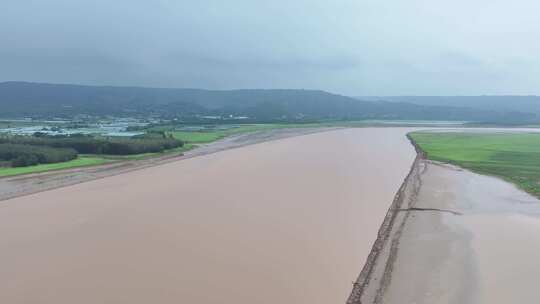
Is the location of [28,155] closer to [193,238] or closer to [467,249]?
[193,238]

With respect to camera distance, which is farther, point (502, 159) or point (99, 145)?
point (99, 145)

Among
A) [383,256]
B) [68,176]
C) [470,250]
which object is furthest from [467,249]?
[68,176]

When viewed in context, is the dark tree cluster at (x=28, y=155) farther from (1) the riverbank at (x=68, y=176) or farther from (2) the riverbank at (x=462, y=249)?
(2) the riverbank at (x=462, y=249)

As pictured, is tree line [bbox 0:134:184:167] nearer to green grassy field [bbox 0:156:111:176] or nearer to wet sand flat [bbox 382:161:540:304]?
green grassy field [bbox 0:156:111:176]

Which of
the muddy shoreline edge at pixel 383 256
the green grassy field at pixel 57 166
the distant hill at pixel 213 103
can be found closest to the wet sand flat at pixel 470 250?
the muddy shoreline edge at pixel 383 256

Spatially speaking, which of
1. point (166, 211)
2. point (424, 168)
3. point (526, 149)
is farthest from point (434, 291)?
point (526, 149)

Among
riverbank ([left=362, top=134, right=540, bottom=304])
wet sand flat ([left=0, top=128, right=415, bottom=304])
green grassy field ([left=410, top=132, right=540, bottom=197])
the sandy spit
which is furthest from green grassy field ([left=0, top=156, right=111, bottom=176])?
green grassy field ([left=410, top=132, right=540, bottom=197])

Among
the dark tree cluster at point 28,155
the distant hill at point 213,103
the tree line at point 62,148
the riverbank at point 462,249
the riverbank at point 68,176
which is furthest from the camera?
the distant hill at point 213,103
